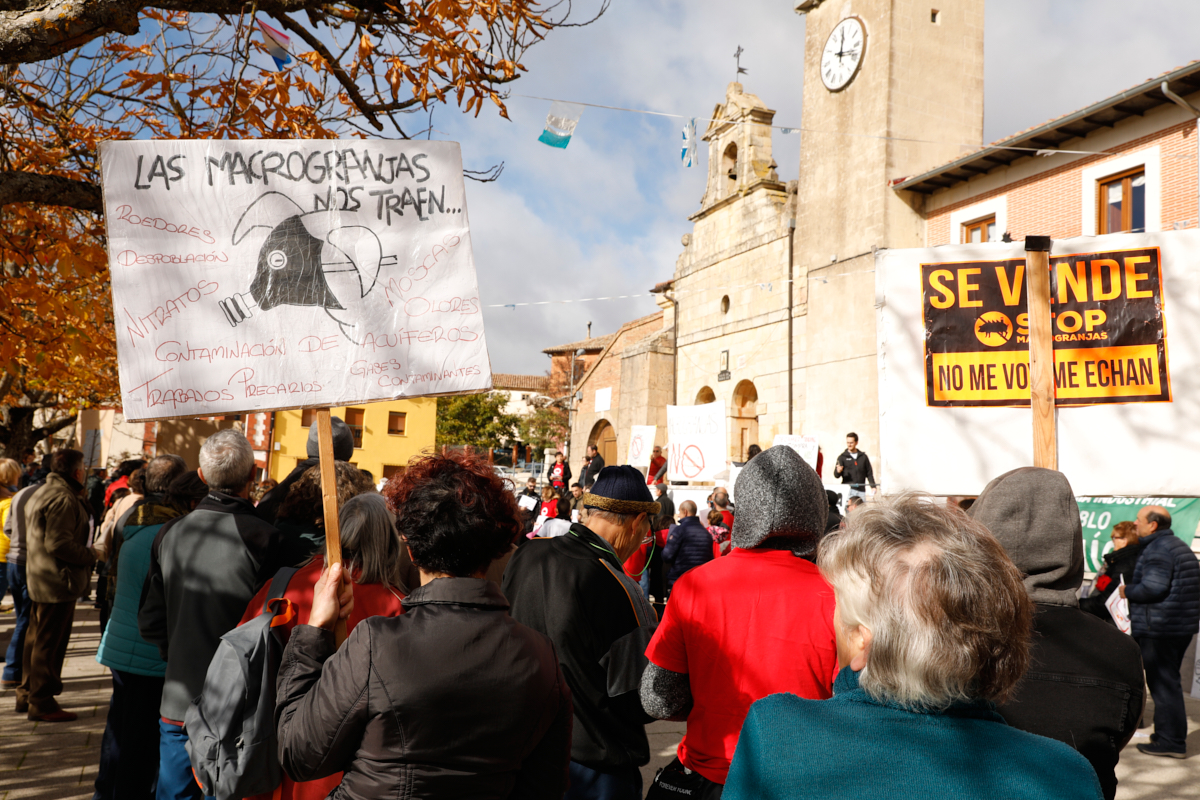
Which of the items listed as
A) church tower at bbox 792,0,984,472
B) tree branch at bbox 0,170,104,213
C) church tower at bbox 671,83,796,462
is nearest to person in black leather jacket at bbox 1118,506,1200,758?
tree branch at bbox 0,170,104,213

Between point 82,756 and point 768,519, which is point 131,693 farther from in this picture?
point 768,519

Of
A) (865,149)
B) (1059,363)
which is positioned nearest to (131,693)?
(1059,363)

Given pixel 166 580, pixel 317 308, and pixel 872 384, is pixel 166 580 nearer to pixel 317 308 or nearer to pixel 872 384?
pixel 317 308

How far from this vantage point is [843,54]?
2070 cm

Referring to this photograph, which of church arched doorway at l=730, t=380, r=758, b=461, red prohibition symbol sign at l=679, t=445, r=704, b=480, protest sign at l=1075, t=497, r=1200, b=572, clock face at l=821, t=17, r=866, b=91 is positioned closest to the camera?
protest sign at l=1075, t=497, r=1200, b=572

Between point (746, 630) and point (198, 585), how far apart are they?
2.08 m

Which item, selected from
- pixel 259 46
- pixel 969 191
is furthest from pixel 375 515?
pixel 969 191

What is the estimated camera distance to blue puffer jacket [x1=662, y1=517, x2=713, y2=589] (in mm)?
9977

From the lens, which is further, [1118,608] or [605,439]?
[605,439]

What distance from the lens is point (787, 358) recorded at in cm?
2236

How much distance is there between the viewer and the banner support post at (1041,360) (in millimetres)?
3514

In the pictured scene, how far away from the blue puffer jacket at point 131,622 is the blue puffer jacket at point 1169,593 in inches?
259

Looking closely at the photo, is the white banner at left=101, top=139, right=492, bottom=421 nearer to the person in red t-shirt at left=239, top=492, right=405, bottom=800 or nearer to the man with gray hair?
the person in red t-shirt at left=239, top=492, right=405, bottom=800

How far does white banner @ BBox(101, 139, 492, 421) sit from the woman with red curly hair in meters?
0.82
